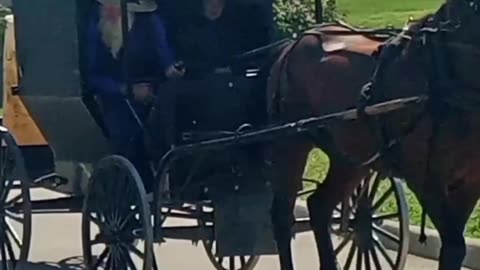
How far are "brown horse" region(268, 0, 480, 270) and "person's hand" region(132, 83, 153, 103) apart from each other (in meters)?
1.02

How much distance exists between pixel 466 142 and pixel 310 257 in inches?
156

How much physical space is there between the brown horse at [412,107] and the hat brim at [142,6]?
1192mm

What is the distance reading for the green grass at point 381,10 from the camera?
1045 inches

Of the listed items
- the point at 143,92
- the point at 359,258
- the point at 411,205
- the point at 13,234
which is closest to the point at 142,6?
the point at 143,92

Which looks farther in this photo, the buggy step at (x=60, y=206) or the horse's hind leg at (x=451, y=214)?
the buggy step at (x=60, y=206)

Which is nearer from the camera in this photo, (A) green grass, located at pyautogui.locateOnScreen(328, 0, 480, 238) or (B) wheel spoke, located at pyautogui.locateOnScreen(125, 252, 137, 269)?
(B) wheel spoke, located at pyautogui.locateOnScreen(125, 252, 137, 269)

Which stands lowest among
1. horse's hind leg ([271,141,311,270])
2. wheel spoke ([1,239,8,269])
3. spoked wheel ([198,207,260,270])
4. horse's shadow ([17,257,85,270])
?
horse's shadow ([17,257,85,270])

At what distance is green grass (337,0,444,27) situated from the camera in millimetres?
26547

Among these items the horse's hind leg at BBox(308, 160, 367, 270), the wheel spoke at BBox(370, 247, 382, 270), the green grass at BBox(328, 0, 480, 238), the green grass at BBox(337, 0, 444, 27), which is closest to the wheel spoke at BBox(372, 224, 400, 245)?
the wheel spoke at BBox(370, 247, 382, 270)

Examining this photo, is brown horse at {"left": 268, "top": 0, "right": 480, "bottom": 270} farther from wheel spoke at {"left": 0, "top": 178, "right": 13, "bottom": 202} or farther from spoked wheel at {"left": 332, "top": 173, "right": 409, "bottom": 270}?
wheel spoke at {"left": 0, "top": 178, "right": 13, "bottom": 202}

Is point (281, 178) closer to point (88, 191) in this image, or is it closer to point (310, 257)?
point (88, 191)

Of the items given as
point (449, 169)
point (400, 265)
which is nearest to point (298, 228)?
point (400, 265)

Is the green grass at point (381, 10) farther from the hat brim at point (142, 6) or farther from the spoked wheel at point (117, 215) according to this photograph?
the spoked wheel at point (117, 215)

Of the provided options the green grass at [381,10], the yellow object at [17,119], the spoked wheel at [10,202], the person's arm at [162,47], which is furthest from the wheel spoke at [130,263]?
the green grass at [381,10]
